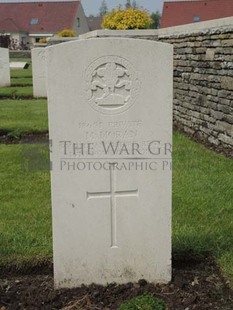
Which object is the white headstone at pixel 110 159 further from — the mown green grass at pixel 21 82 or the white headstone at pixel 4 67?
the mown green grass at pixel 21 82

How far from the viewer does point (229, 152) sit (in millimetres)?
6676

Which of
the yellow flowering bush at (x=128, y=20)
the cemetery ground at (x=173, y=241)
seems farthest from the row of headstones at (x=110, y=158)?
the yellow flowering bush at (x=128, y=20)

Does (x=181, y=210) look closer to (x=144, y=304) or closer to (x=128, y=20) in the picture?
(x=144, y=304)

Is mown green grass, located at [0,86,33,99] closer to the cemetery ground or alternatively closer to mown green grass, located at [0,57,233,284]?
mown green grass, located at [0,57,233,284]

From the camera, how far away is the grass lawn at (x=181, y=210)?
3.61 meters

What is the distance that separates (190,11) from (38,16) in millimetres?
20854

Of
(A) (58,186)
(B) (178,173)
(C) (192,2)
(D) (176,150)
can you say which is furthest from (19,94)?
(C) (192,2)

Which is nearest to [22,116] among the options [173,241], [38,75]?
[38,75]

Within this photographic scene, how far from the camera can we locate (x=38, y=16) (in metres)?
61.5

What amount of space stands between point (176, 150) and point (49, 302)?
163 inches

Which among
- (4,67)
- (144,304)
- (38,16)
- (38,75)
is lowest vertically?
(144,304)

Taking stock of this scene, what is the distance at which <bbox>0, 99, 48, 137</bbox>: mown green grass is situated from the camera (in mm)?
8617

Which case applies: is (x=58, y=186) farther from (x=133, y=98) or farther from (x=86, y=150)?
(x=133, y=98)

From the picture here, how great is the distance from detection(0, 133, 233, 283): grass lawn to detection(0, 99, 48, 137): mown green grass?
202 centimetres
